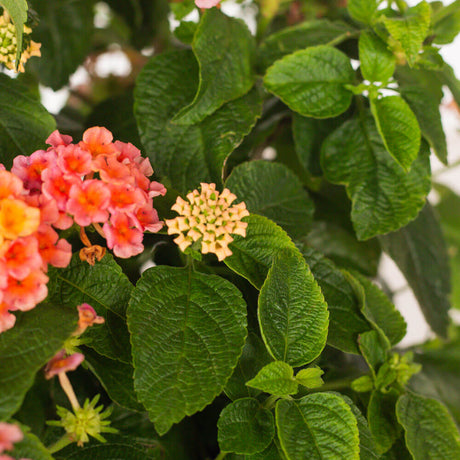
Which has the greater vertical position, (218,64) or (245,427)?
(218,64)

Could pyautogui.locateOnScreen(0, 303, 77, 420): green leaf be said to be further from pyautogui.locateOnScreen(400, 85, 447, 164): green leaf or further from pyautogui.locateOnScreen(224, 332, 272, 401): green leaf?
pyautogui.locateOnScreen(400, 85, 447, 164): green leaf

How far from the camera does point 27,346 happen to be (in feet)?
1.03

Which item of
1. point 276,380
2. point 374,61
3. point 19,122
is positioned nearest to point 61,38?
point 19,122

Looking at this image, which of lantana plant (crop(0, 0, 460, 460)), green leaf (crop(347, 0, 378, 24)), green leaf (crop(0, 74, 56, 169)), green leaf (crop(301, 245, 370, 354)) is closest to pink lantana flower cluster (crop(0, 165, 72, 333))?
lantana plant (crop(0, 0, 460, 460))

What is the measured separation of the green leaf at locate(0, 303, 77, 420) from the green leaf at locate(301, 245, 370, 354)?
20 centimetres

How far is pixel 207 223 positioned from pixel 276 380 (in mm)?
115

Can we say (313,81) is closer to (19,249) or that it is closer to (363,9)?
(363,9)

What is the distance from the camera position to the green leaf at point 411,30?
1.47 feet

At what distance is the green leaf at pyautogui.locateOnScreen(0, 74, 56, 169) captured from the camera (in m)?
0.42

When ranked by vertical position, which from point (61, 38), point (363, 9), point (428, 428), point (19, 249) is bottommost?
point (428, 428)

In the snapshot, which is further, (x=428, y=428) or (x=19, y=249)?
(x=428, y=428)

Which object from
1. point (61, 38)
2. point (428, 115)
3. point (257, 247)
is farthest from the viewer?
point (61, 38)

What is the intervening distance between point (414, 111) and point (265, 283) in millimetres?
258

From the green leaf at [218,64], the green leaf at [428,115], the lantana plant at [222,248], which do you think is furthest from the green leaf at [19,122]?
the green leaf at [428,115]
